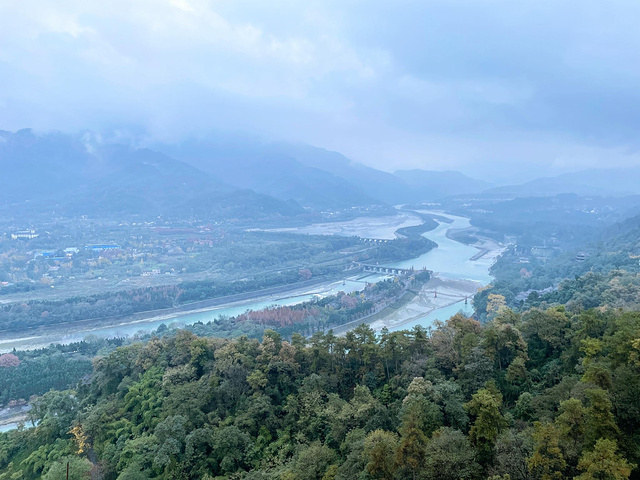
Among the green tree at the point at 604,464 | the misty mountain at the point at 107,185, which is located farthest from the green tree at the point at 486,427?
the misty mountain at the point at 107,185

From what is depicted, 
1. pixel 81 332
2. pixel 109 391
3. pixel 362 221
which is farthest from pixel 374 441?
pixel 362 221

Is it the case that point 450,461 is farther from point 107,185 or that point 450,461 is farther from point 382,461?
point 107,185

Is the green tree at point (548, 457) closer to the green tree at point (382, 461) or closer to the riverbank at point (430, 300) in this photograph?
the green tree at point (382, 461)

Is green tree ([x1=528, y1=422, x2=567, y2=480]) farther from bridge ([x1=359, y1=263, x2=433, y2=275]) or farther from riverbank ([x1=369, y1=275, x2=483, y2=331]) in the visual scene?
bridge ([x1=359, y1=263, x2=433, y2=275])

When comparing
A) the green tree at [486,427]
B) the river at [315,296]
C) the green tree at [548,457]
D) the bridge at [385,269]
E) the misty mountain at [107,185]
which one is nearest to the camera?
the green tree at [548,457]

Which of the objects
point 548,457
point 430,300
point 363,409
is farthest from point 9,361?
point 430,300

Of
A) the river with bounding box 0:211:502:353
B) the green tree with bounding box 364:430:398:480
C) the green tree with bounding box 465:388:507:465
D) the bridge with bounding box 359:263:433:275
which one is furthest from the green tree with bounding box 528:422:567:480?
the bridge with bounding box 359:263:433:275
